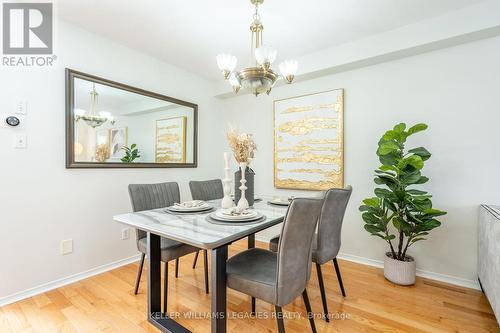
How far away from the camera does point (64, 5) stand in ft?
6.53

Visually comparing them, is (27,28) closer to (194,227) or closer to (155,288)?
(194,227)

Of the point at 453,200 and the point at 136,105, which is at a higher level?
the point at 136,105

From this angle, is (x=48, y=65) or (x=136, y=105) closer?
(x=48, y=65)

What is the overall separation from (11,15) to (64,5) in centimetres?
40

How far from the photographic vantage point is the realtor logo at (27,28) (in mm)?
1916

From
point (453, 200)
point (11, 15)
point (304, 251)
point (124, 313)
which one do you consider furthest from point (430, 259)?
point (11, 15)

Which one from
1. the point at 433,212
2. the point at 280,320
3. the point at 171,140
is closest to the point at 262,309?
the point at 280,320

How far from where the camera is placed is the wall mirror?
7.37 ft

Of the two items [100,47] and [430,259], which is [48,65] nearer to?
[100,47]

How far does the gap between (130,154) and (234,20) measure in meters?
1.78

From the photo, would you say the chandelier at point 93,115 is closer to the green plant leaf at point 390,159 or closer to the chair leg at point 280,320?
the chair leg at point 280,320

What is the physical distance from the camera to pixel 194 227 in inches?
55.2

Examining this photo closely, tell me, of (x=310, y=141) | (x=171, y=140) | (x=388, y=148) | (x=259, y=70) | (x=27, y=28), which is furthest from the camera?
(x=171, y=140)

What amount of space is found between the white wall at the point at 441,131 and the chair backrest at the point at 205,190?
1.54 metres
